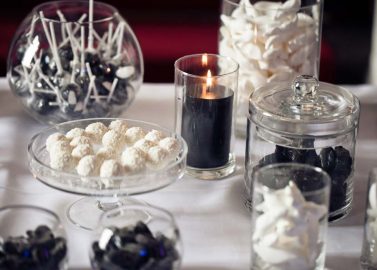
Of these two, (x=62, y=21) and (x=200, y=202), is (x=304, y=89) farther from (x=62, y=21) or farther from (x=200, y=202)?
(x=62, y=21)

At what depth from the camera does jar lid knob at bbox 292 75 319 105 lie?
1016mm

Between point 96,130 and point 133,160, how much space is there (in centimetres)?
10

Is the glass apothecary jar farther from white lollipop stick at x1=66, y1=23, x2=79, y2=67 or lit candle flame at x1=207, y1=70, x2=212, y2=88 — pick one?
white lollipop stick at x1=66, y1=23, x2=79, y2=67

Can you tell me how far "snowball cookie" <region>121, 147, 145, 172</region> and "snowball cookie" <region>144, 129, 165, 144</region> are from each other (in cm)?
6

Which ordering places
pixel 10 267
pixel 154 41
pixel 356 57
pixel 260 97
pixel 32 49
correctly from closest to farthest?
pixel 10 267, pixel 260 97, pixel 32 49, pixel 154 41, pixel 356 57

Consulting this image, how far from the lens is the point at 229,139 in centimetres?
113

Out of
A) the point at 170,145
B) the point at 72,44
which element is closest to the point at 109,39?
the point at 72,44

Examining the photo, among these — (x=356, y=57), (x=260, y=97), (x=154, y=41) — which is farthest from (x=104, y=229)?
(x=356, y=57)

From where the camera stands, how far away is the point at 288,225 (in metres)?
0.83

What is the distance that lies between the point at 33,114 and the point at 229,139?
0.99 feet

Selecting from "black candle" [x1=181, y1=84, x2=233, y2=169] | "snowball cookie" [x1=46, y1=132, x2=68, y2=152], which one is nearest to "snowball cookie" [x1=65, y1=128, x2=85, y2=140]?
"snowball cookie" [x1=46, y1=132, x2=68, y2=152]

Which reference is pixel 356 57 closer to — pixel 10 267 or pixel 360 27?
pixel 360 27

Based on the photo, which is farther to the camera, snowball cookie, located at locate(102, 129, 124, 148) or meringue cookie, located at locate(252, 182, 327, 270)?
snowball cookie, located at locate(102, 129, 124, 148)

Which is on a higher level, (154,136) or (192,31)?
(154,136)
